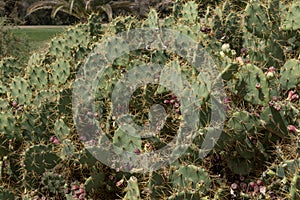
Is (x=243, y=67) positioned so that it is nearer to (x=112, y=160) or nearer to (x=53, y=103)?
(x=112, y=160)

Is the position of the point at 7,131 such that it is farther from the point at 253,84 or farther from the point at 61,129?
the point at 253,84

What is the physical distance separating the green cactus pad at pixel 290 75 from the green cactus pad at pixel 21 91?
6.51 ft

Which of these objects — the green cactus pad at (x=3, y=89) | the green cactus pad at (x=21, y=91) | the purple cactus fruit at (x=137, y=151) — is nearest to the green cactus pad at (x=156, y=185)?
the purple cactus fruit at (x=137, y=151)

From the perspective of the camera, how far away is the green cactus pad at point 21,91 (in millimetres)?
3795

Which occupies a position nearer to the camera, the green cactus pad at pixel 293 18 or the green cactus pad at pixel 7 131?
the green cactus pad at pixel 293 18

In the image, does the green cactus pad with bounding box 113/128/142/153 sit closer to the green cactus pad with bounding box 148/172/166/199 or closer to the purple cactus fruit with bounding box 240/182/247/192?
the green cactus pad with bounding box 148/172/166/199

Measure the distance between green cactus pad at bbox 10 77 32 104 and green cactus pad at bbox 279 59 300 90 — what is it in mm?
1985

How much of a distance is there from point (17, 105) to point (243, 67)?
1.93 metres

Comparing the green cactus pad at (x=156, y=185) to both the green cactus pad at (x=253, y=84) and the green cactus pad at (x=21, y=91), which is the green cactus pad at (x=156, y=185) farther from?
the green cactus pad at (x=21, y=91)

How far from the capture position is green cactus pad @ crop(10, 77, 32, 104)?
3795 mm

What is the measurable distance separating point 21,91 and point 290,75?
2.11 metres

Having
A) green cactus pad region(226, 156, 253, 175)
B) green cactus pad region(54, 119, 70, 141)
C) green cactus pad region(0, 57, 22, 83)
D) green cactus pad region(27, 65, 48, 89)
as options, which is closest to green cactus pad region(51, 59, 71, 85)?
green cactus pad region(27, 65, 48, 89)

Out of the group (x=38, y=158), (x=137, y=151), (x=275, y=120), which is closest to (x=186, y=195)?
(x=137, y=151)

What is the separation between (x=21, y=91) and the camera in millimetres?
3820
